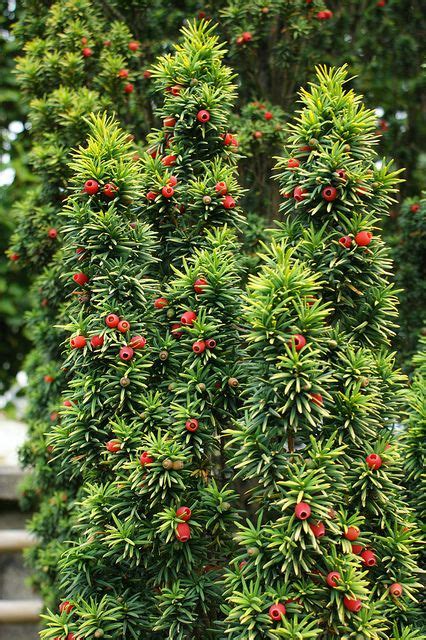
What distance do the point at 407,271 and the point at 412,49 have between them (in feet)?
4.90

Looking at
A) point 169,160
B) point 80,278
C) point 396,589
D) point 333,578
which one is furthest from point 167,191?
point 396,589

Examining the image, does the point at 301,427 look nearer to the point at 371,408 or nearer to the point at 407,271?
the point at 371,408

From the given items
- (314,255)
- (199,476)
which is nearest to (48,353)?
(199,476)

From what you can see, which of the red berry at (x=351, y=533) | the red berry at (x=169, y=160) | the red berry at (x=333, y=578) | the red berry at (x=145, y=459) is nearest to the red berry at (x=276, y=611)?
the red berry at (x=333, y=578)

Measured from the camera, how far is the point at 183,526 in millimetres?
1920

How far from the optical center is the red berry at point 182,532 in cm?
191

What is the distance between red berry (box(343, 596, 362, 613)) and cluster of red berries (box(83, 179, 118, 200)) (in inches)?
52.4

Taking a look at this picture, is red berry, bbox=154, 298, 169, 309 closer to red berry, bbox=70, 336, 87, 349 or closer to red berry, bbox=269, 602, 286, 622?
red berry, bbox=70, 336, 87, 349

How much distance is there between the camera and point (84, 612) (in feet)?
6.48

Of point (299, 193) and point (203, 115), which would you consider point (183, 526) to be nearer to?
point (299, 193)

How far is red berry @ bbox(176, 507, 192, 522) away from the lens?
1.93 metres

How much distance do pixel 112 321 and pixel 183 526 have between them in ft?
2.02

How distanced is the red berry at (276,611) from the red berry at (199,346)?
72 centimetres

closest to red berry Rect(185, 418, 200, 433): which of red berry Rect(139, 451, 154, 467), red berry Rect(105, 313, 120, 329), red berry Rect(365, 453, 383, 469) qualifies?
red berry Rect(139, 451, 154, 467)
